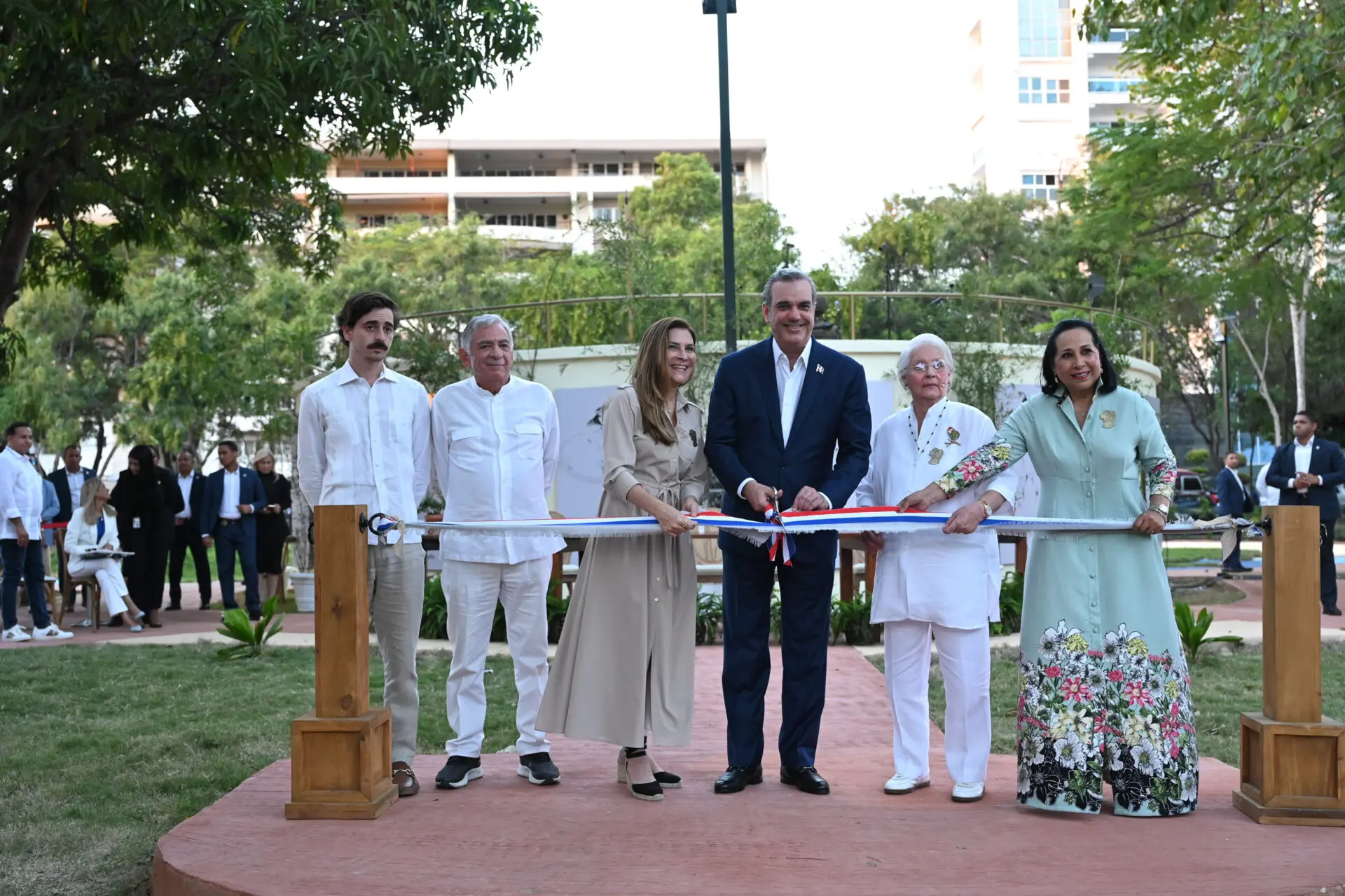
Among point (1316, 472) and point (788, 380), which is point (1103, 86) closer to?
point (1316, 472)

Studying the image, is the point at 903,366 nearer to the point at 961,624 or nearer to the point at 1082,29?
the point at 961,624

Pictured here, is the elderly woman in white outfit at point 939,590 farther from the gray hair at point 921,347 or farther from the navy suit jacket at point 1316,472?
the navy suit jacket at point 1316,472

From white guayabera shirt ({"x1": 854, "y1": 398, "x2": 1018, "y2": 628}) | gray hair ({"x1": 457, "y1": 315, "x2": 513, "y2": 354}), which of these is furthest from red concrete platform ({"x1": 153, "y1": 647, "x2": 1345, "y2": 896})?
gray hair ({"x1": 457, "y1": 315, "x2": 513, "y2": 354})

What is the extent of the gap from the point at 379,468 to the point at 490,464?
47cm

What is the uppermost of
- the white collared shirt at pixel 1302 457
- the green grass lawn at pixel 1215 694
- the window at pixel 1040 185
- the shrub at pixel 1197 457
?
the window at pixel 1040 185

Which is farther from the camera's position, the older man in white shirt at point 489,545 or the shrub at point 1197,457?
the shrub at point 1197,457

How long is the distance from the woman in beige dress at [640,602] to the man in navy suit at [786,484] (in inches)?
7.4

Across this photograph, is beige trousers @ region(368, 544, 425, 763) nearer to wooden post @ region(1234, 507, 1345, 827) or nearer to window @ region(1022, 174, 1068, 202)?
wooden post @ region(1234, 507, 1345, 827)

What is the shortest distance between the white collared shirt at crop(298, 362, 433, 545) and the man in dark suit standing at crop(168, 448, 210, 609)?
10258mm

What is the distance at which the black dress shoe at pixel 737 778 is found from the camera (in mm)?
5469

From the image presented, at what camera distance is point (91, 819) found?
5.66m

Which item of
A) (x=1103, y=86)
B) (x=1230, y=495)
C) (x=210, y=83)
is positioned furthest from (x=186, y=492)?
(x=1103, y=86)

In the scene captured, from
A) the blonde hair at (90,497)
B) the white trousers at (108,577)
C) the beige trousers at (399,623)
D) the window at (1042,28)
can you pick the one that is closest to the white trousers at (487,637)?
the beige trousers at (399,623)

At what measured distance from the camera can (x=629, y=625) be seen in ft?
17.9
